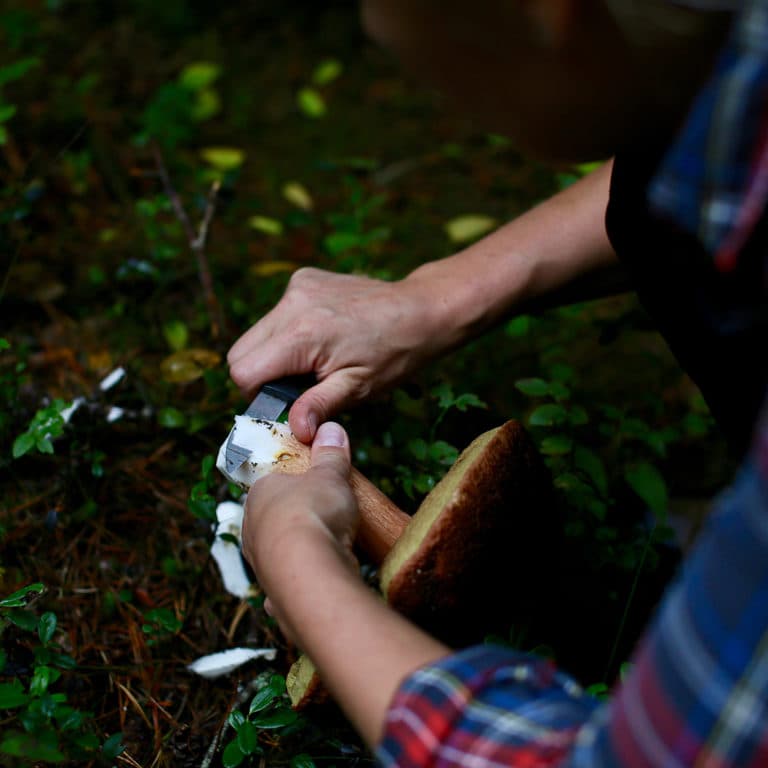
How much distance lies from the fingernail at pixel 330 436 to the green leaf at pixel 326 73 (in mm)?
2116

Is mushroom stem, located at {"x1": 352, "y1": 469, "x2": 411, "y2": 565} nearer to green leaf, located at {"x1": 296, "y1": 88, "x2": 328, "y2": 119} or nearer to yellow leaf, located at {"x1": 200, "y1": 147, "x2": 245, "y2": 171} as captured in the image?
yellow leaf, located at {"x1": 200, "y1": 147, "x2": 245, "y2": 171}

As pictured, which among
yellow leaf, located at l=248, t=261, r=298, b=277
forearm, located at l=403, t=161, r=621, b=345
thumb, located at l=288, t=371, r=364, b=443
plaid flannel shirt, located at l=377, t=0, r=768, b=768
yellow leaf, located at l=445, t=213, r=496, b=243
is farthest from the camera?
yellow leaf, located at l=445, t=213, r=496, b=243

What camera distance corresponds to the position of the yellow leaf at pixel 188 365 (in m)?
1.88

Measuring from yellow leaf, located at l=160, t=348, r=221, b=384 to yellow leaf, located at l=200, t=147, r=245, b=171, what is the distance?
3.19ft

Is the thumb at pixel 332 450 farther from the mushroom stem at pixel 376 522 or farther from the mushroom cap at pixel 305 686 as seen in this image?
the mushroom cap at pixel 305 686

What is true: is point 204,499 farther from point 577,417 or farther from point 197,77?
point 197,77

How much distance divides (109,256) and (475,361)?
1.08 m

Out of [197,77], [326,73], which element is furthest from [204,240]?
[326,73]

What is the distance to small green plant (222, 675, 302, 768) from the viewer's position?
4.19ft

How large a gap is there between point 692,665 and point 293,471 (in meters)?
0.69

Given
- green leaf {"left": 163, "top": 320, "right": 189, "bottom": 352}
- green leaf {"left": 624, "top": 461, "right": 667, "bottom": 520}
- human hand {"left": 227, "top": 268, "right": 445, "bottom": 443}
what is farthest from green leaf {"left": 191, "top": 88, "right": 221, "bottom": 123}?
green leaf {"left": 624, "top": 461, "right": 667, "bottom": 520}

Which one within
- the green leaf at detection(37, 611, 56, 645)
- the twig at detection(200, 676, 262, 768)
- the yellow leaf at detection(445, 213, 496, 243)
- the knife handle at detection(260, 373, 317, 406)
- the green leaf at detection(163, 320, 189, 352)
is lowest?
the twig at detection(200, 676, 262, 768)

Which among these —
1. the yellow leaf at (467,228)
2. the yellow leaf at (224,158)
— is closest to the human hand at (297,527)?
the yellow leaf at (467,228)

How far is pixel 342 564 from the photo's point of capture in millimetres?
1022
